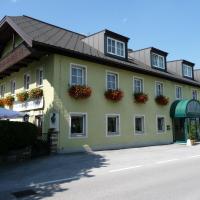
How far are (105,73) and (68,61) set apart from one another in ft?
10.7

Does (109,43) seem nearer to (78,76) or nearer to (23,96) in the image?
(78,76)

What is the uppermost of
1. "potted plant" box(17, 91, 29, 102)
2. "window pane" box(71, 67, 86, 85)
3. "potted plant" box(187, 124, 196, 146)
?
"window pane" box(71, 67, 86, 85)

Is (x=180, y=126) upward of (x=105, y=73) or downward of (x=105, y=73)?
downward

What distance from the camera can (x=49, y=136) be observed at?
52.8 feet

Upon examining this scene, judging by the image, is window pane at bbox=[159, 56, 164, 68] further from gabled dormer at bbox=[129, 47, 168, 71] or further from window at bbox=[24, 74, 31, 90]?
window at bbox=[24, 74, 31, 90]

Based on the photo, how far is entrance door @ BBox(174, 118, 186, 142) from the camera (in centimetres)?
2616

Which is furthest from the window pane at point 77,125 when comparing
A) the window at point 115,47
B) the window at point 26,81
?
the window at point 115,47

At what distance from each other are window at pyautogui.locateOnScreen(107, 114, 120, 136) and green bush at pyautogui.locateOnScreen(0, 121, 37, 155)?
20.2 feet

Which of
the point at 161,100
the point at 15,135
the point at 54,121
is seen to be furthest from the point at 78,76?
the point at 161,100

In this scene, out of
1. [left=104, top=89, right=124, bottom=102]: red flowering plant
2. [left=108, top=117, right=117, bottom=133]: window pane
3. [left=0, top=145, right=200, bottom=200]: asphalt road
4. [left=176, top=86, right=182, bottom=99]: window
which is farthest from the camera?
[left=176, top=86, right=182, bottom=99]: window

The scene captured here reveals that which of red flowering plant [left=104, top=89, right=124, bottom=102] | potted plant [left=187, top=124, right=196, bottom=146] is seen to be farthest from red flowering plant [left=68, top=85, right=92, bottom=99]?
potted plant [left=187, top=124, right=196, bottom=146]

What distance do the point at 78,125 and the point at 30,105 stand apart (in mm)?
3590

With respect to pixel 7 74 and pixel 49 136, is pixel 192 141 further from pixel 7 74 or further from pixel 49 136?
pixel 7 74

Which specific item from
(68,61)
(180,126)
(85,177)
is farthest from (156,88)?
(85,177)
